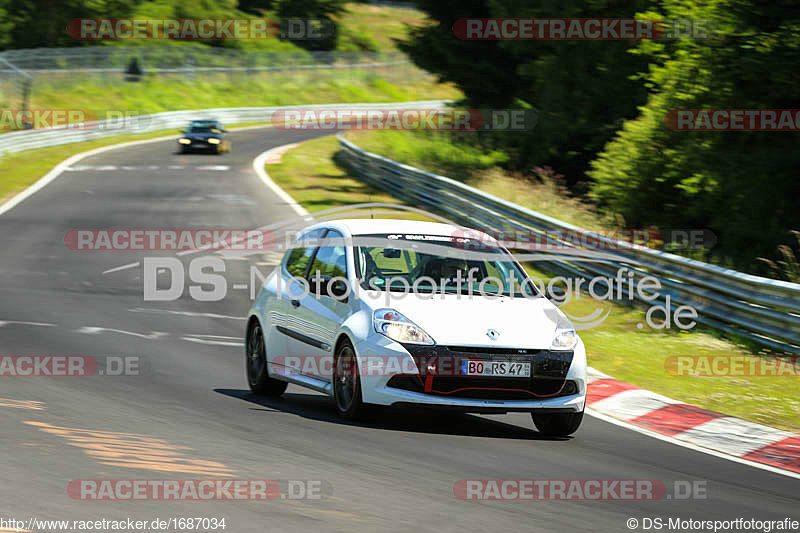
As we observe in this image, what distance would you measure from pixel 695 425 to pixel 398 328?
2.92 meters

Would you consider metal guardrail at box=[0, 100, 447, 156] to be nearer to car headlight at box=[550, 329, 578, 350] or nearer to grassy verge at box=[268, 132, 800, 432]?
grassy verge at box=[268, 132, 800, 432]

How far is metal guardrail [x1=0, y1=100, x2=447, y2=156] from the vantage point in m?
40.7

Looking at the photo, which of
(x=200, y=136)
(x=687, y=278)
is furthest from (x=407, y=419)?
(x=200, y=136)

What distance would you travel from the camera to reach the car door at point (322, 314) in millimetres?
9031

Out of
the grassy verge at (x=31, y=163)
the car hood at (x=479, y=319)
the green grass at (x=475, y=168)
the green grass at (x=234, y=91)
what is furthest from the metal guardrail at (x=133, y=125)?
the car hood at (x=479, y=319)

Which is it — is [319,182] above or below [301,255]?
below

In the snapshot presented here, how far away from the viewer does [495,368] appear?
27.3 ft

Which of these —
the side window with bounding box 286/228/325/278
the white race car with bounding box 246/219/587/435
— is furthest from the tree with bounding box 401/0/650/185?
the white race car with bounding box 246/219/587/435

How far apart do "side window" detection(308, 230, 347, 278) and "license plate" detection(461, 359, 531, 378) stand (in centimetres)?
154

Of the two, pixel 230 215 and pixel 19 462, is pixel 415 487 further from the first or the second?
pixel 230 215

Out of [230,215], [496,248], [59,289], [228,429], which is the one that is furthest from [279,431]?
[230,215]

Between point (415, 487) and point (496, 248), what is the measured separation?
385cm

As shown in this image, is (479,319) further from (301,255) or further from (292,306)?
(301,255)

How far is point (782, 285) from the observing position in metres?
12.6
